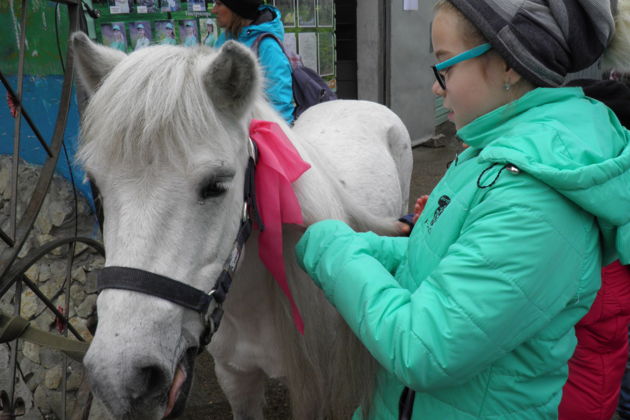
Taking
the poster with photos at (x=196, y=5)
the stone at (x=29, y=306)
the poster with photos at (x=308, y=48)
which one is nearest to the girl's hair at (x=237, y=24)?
the poster with photos at (x=196, y=5)

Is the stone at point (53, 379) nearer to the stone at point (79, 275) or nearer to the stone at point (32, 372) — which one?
the stone at point (32, 372)

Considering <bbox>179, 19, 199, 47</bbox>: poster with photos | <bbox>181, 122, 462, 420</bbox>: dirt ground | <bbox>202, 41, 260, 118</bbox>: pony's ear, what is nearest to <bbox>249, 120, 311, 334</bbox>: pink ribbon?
<bbox>202, 41, 260, 118</bbox>: pony's ear

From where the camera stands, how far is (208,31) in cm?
402

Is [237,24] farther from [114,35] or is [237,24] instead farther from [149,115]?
[149,115]

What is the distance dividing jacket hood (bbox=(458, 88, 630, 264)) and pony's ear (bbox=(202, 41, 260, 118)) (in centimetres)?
58

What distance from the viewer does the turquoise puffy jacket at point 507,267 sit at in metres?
0.91

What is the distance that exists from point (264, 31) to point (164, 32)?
118cm

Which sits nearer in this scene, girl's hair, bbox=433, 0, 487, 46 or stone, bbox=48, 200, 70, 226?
girl's hair, bbox=433, 0, 487, 46

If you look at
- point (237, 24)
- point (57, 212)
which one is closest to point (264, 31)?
point (237, 24)

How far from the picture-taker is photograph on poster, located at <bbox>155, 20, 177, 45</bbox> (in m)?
3.67

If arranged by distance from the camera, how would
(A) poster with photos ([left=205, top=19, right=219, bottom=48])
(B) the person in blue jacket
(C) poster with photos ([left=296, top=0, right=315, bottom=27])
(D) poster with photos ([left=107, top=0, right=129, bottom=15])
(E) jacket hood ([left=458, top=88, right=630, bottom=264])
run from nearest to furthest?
1. (E) jacket hood ([left=458, top=88, right=630, bottom=264])
2. (B) the person in blue jacket
3. (D) poster with photos ([left=107, top=0, right=129, bottom=15])
4. (A) poster with photos ([left=205, top=19, right=219, bottom=48])
5. (C) poster with photos ([left=296, top=0, right=315, bottom=27])

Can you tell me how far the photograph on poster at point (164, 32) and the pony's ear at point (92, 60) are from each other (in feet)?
8.26

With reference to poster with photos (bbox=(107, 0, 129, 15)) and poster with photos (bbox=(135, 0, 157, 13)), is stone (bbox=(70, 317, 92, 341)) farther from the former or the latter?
poster with photos (bbox=(135, 0, 157, 13))

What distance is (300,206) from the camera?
58.9 inches
